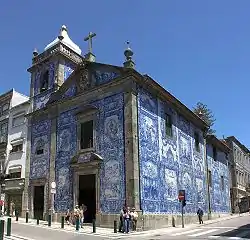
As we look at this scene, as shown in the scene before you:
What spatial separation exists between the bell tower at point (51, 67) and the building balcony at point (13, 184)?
5695mm

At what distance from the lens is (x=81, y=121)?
79.6 feet

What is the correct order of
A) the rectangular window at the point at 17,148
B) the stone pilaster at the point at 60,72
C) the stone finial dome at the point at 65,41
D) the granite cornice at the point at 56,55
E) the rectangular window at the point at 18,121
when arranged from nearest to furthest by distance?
1. the stone pilaster at the point at 60,72
2. the granite cornice at the point at 56,55
3. the stone finial dome at the point at 65,41
4. the rectangular window at the point at 17,148
5. the rectangular window at the point at 18,121

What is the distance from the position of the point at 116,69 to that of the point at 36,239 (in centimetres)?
1167

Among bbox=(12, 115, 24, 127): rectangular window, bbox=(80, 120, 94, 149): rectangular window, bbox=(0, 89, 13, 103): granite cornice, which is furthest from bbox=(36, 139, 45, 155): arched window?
bbox=(0, 89, 13, 103): granite cornice

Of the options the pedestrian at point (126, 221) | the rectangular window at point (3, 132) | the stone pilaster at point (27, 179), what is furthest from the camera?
the rectangular window at point (3, 132)

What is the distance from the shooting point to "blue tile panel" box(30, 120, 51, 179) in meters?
26.4

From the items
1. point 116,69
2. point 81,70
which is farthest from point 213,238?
point 81,70

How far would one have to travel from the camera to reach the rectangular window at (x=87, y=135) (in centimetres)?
2334

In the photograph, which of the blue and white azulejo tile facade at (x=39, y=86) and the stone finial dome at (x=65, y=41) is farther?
the stone finial dome at (x=65, y=41)

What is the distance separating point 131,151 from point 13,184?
41.3 ft

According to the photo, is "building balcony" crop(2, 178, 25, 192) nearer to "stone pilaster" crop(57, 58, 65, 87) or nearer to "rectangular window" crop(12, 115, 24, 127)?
"rectangular window" crop(12, 115, 24, 127)

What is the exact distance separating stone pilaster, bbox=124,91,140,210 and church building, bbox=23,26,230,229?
54mm

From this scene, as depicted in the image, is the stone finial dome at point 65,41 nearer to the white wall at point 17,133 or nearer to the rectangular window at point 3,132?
the white wall at point 17,133

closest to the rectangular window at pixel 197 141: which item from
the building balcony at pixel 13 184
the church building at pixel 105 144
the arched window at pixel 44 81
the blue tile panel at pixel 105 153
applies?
the church building at pixel 105 144
